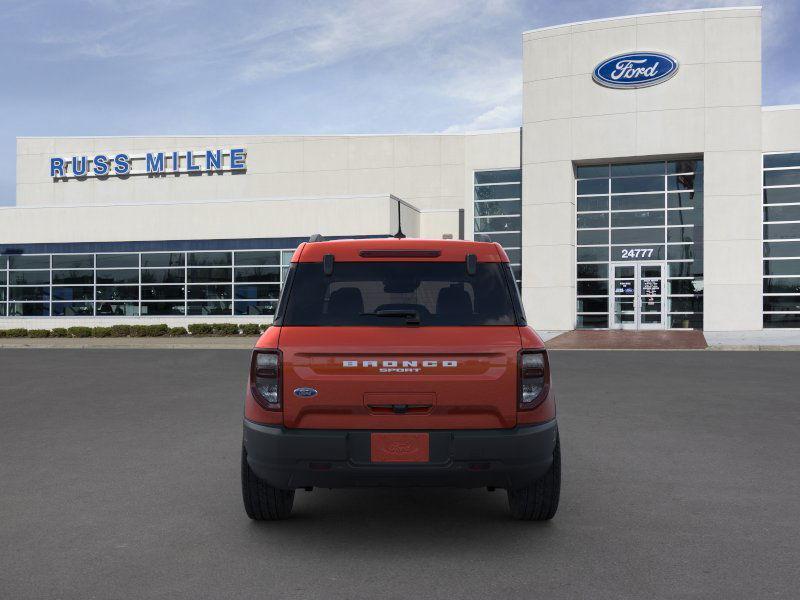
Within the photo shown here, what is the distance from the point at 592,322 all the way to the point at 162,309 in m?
18.6

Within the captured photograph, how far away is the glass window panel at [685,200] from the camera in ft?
101

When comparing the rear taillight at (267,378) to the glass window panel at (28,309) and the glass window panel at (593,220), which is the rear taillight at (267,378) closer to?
the glass window panel at (593,220)

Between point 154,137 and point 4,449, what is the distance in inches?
1365

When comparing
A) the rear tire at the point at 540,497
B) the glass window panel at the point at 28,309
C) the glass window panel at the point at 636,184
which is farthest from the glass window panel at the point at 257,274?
the rear tire at the point at 540,497

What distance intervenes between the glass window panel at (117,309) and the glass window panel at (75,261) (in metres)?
1.85

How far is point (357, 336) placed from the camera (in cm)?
451

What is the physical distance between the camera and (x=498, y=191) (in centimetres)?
3422

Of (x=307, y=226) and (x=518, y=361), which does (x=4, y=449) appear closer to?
(x=518, y=361)

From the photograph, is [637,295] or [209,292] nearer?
[637,295]

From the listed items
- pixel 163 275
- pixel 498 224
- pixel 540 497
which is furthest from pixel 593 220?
pixel 540 497

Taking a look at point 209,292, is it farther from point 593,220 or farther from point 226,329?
point 593,220

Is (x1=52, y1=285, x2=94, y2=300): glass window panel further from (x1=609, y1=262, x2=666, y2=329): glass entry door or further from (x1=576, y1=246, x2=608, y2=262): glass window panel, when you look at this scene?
(x1=609, y1=262, x2=666, y2=329): glass entry door

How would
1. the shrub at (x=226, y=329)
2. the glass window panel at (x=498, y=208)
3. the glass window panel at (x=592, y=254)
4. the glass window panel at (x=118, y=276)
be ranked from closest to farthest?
1. the shrub at (x=226, y=329)
2. the glass window panel at (x=592, y=254)
3. the glass window panel at (x=498, y=208)
4. the glass window panel at (x=118, y=276)

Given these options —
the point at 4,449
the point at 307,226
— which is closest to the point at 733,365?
the point at 4,449
